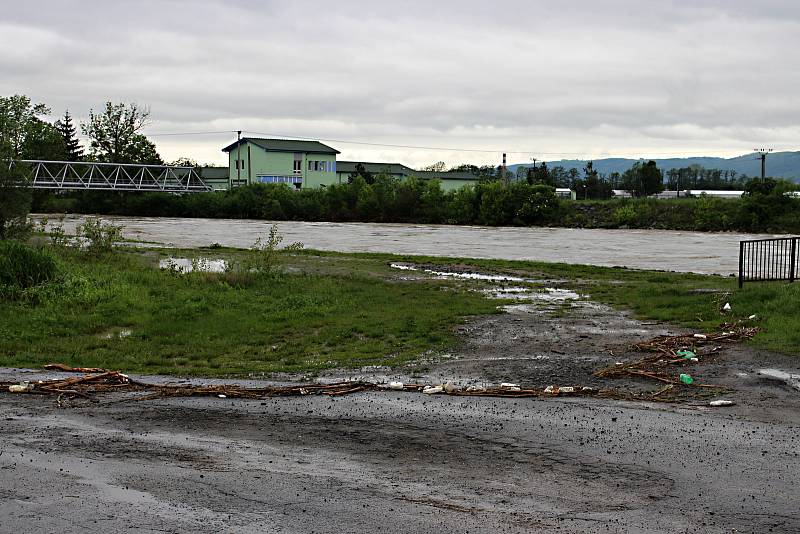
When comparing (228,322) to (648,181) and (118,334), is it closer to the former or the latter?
(118,334)

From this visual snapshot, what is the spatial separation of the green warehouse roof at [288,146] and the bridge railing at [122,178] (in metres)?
8.60

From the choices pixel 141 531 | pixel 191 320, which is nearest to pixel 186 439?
pixel 141 531

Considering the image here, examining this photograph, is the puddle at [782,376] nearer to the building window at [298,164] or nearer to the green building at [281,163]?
the green building at [281,163]

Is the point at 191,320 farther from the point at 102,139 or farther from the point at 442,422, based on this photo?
the point at 102,139

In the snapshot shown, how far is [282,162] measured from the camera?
355ft

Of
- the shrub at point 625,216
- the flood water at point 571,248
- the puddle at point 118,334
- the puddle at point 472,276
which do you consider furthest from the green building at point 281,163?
the puddle at point 118,334

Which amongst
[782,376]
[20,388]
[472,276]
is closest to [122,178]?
[472,276]

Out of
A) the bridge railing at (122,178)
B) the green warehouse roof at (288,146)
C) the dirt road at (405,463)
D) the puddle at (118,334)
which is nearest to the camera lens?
the dirt road at (405,463)

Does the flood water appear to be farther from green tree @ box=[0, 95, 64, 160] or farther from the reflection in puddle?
green tree @ box=[0, 95, 64, 160]

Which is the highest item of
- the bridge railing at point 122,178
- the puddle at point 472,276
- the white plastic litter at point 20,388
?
the bridge railing at point 122,178

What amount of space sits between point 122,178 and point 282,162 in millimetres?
19791

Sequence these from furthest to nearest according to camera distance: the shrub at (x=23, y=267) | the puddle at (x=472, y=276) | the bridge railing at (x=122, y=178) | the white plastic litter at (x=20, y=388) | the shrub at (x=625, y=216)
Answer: the bridge railing at (x=122, y=178) < the shrub at (x=625, y=216) < the puddle at (x=472, y=276) < the shrub at (x=23, y=267) < the white plastic litter at (x=20, y=388)

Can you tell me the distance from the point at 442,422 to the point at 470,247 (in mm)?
32462

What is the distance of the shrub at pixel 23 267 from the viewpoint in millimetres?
17547
